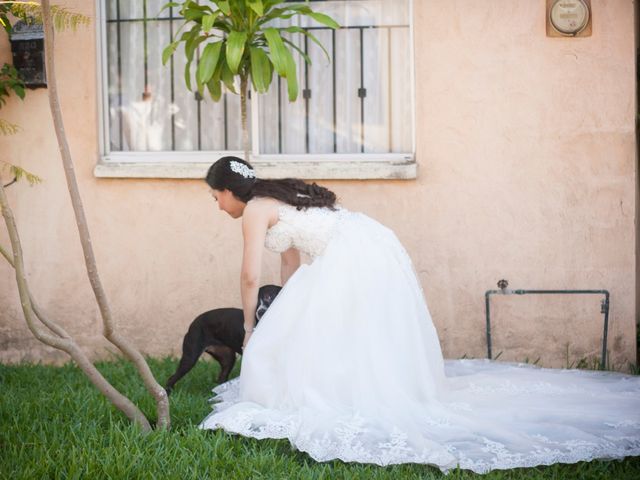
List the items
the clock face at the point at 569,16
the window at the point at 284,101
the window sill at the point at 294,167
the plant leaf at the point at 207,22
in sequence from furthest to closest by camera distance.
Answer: the window at the point at 284,101, the window sill at the point at 294,167, the clock face at the point at 569,16, the plant leaf at the point at 207,22

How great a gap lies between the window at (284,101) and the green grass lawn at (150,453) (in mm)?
2166

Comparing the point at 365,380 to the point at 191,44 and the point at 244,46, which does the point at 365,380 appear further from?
the point at 191,44

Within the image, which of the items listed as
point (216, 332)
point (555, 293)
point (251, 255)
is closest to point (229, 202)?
point (251, 255)

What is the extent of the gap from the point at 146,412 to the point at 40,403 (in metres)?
0.62

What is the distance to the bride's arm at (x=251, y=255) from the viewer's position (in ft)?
15.0

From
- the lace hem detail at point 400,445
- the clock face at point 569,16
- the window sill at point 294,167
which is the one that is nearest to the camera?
the lace hem detail at point 400,445

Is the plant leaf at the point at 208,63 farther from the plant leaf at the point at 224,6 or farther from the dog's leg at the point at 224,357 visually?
the dog's leg at the point at 224,357

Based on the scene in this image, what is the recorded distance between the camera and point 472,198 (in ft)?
19.5

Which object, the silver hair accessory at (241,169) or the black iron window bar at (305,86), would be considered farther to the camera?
the black iron window bar at (305,86)

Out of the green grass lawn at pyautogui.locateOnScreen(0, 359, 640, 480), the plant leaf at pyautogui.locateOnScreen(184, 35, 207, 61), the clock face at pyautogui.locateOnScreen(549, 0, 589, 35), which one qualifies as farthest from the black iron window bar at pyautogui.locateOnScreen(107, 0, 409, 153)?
the green grass lawn at pyautogui.locateOnScreen(0, 359, 640, 480)

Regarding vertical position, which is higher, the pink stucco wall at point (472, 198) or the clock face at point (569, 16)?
the clock face at point (569, 16)

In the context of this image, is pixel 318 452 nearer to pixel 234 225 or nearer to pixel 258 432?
pixel 258 432

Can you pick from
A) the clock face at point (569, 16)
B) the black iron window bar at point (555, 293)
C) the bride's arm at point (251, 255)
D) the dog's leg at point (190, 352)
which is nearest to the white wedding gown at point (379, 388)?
the bride's arm at point (251, 255)

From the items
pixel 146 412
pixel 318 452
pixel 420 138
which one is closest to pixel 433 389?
pixel 318 452
